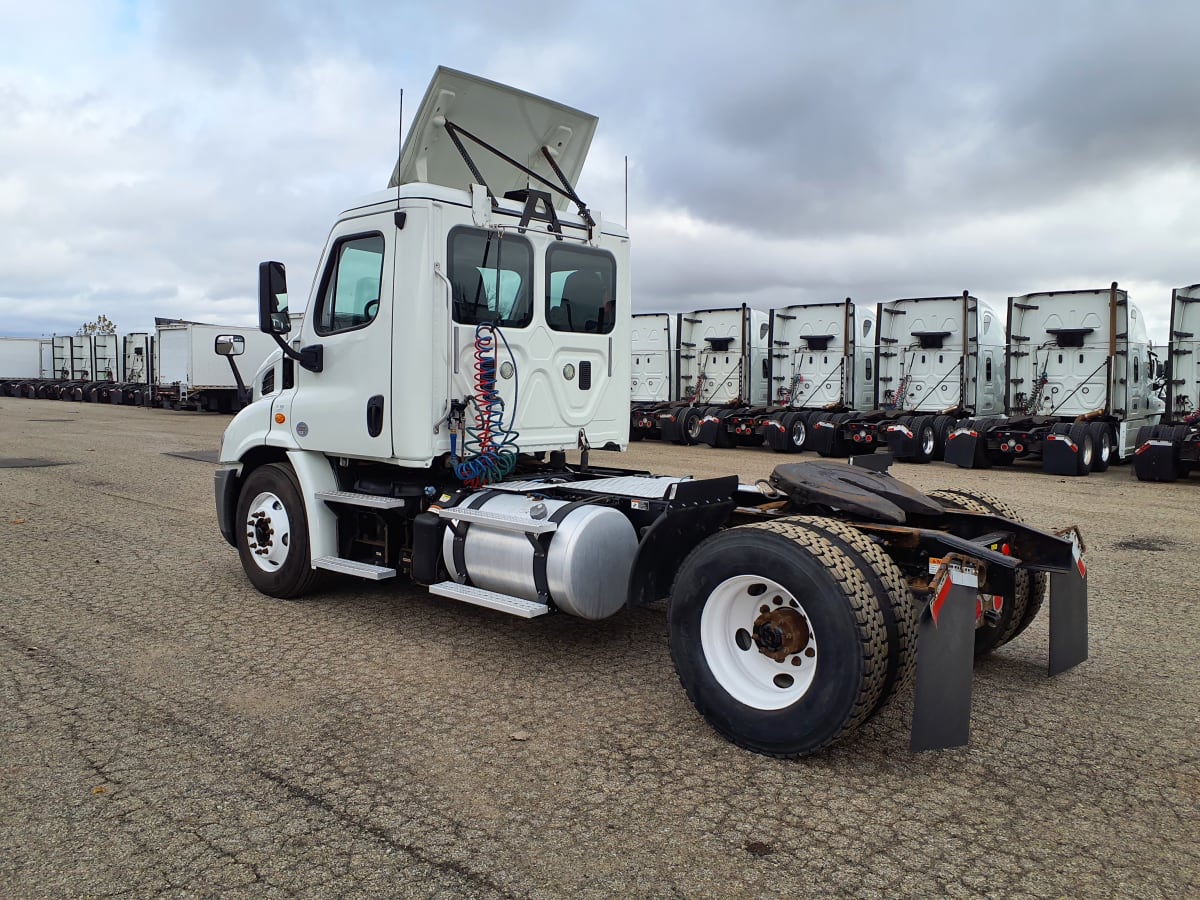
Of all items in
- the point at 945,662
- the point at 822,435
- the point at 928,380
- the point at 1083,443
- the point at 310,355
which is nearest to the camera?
the point at 945,662

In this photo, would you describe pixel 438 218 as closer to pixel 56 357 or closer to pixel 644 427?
pixel 644 427

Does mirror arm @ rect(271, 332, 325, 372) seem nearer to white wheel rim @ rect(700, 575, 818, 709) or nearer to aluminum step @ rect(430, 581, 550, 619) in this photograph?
aluminum step @ rect(430, 581, 550, 619)

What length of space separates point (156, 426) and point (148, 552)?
2114 centimetres

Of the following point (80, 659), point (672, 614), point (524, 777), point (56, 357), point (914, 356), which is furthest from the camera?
point (56, 357)

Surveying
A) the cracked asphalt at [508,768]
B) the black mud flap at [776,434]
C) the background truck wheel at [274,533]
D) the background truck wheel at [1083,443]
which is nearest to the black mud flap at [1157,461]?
the background truck wheel at [1083,443]

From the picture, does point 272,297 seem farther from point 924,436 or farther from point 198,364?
point 198,364

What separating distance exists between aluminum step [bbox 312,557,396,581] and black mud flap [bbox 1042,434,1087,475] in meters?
14.0

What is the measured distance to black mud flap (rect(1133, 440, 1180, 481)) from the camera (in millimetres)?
15133

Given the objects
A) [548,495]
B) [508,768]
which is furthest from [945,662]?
[548,495]

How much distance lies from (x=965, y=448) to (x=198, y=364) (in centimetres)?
2986

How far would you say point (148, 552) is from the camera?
7914 mm

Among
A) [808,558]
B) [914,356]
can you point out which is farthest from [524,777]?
[914,356]

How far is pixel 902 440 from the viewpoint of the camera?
59.6 ft

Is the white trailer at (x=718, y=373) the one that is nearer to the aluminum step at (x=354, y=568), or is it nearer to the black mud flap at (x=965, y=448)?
the black mud flap at (x=965, y=448)
